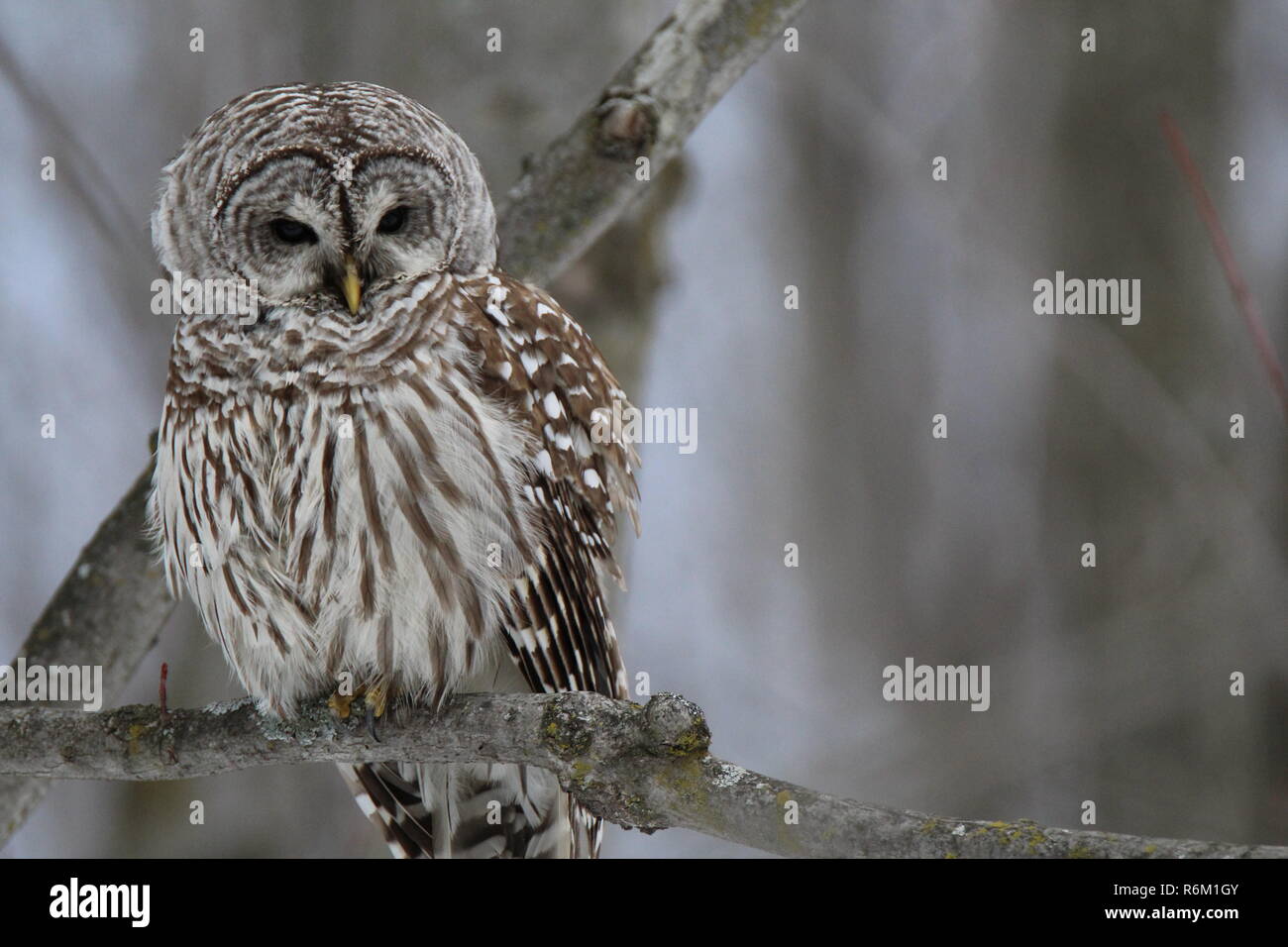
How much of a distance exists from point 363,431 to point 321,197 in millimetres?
587

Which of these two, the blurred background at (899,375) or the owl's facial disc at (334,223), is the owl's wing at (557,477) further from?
the blurred background at (899,375)

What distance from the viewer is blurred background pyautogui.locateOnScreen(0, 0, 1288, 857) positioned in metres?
5.32

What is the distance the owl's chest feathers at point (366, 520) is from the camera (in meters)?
3.15

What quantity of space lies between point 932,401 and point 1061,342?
193 centimetres

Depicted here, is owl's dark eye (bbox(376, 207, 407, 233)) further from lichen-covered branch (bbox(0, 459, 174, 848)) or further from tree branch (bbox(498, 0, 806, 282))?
lichen-covered branch (bbox(0, 459, 174, 848))

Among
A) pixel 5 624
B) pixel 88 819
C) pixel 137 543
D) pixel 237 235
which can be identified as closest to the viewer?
pixel 237 235

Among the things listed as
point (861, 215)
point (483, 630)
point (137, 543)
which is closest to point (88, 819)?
point (137, 543)

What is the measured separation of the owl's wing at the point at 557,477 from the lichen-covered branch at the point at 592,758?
394 millimetres

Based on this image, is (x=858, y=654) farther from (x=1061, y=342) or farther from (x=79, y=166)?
(x=79, y=166)

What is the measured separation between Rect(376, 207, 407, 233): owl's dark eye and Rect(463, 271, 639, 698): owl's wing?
253mm

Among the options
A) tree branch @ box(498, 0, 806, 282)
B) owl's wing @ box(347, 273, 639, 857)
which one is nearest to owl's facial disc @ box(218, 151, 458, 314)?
owl's wing @ box(347, 273, 639, 857)

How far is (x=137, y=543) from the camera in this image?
374 centimetres

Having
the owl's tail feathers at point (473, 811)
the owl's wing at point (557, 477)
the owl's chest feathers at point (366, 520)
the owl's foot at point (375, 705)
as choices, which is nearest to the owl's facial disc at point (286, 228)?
the owl's chest feathers at point (366, 520)

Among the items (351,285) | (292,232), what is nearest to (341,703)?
(351,285)
